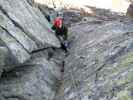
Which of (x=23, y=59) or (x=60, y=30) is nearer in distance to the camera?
(x=23, y=59)

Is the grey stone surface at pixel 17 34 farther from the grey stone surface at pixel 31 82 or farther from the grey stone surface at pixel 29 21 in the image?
the grey stone surface at pixel 31 82

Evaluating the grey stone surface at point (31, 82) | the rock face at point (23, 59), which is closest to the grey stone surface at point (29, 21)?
the rock face at point (23, 59)

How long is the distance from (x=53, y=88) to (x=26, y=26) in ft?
9.32

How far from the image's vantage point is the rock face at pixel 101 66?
1000 cm

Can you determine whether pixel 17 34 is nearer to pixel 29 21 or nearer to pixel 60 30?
pixel 29 21

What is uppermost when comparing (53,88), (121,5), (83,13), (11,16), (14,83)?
(11,16)

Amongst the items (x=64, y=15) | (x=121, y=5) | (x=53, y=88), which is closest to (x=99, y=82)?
(x=53, y=88)

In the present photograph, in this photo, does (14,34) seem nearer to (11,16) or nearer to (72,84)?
(11,16)

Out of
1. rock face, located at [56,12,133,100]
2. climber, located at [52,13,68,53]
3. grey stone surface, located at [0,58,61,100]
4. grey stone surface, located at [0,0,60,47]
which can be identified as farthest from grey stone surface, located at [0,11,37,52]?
climber, located at [52,13,68,53]

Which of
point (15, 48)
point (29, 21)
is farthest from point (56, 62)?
point (15, 48)

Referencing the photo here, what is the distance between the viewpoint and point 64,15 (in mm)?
21391

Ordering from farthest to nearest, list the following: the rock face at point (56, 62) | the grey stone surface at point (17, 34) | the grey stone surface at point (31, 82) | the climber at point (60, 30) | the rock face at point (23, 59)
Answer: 1. the climber at point (60, 30)
2. the grey stone surface at point (17, 34)
3. the grey stone surface at point (31, 82)
4. the rock face at point (23, 59)
5. the rock face at point (56, 62)

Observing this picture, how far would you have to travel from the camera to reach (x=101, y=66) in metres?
11.7

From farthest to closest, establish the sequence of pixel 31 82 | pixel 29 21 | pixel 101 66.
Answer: pixel 29 21
pixel 31 82
pixel 101 66
